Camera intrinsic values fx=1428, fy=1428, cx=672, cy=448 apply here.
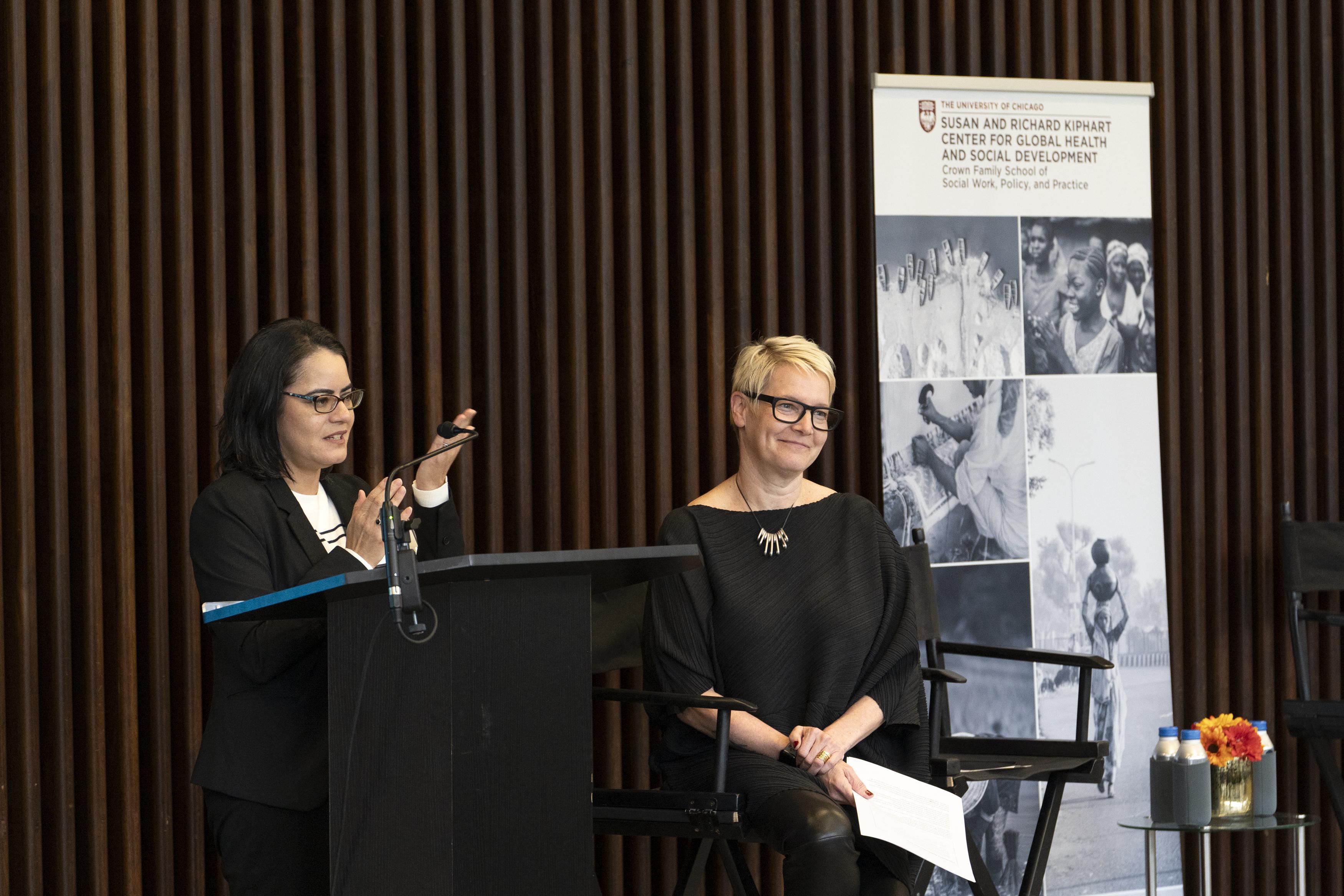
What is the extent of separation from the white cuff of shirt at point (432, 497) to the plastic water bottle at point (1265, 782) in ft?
8.48

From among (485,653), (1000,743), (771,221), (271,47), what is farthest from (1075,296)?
(485,653)

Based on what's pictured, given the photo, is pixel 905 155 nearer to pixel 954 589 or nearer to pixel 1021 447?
pixel 1021 447

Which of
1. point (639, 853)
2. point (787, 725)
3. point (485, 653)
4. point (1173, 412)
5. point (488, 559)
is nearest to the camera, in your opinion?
point (488, 559)

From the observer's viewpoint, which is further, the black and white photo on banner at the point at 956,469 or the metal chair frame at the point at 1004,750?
the black and white photo on banner at the point at 956,469

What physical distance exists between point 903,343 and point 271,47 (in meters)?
2.09

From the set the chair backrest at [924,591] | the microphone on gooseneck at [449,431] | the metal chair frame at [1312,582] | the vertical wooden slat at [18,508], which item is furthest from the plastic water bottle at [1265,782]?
the vertical wooden slat at [18,508]

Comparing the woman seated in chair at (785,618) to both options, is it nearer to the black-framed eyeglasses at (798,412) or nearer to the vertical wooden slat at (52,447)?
the black-framed eyeglasses at (798,412)

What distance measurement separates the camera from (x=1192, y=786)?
4148mm

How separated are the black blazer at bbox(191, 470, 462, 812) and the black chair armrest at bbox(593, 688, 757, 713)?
83 cm

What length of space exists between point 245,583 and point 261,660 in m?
0.16

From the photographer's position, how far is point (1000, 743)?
4094 mm

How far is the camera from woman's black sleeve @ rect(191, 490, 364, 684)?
271cm

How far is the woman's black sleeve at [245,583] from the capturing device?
271cm

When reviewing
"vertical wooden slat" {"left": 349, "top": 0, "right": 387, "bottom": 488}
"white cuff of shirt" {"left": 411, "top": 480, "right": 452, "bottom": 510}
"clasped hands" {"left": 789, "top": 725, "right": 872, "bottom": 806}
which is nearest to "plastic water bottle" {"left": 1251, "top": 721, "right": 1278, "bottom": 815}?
"clasped hands" {"left": 789, "top": 725, "right": 872, "bottom": 806}
